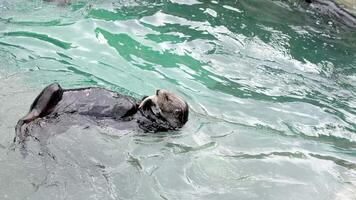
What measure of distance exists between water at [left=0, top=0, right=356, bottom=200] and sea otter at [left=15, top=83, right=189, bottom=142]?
148 mm

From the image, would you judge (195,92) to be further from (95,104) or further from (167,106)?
(95,104)

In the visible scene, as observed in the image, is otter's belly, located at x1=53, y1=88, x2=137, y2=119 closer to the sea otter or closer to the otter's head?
the sea otter

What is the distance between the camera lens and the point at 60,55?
879 cm

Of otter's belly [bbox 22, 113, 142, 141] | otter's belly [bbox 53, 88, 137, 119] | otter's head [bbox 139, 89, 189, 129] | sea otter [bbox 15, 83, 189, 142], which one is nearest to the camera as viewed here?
otter's belly [bbox 22, 113, 142, 141]

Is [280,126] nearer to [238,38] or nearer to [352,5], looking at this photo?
[238,38]

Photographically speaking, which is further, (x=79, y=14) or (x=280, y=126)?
(x=79, y=14)

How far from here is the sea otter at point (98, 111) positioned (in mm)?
5562

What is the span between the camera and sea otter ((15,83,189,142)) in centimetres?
556

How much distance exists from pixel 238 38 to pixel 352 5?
5.38 meters

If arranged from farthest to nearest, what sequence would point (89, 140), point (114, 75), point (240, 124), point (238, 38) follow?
1. point (238, 38)
2. point (114, 75)
3. point (240, 124)
4. point (89, 140)

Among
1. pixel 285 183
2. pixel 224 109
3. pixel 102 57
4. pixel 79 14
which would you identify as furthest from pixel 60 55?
pixel 285 183

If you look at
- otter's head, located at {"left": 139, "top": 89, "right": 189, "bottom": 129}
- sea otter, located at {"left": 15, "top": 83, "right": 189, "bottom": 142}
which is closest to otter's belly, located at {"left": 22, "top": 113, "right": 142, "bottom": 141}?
sea otter, located at {"left": 15, "top": 83, "right": 189, "bottom": 142}

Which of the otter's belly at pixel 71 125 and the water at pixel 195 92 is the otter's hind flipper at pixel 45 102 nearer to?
the otter's belly at pixel 71 125

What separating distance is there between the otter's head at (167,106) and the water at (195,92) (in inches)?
9.9
